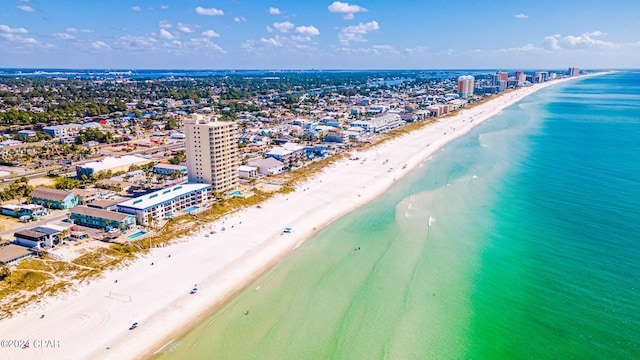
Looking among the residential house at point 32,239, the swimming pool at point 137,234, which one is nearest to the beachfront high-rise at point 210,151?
the swimming pool at point 137,234

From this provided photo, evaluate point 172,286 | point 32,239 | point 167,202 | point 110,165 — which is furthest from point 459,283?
point 110,165

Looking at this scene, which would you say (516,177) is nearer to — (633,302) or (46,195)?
(633,302)

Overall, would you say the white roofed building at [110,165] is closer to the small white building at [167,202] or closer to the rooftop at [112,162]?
the rooftop at [112,162]

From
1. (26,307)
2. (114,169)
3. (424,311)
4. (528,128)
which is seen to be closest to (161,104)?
(114,169)

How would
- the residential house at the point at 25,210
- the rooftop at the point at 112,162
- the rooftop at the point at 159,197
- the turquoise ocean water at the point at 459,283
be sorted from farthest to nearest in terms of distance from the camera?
the rooftop at the point at 112,162 → the residential house at the point at 25,210 → the rooftop at the point at 159,197 → the turquoise ocean water at the point at 459,283

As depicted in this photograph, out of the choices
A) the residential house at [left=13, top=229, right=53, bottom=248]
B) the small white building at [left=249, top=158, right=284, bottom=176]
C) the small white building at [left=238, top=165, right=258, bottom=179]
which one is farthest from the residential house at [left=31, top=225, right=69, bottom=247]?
the small white building at [left=249, top=158, right=284, bottom=176]
